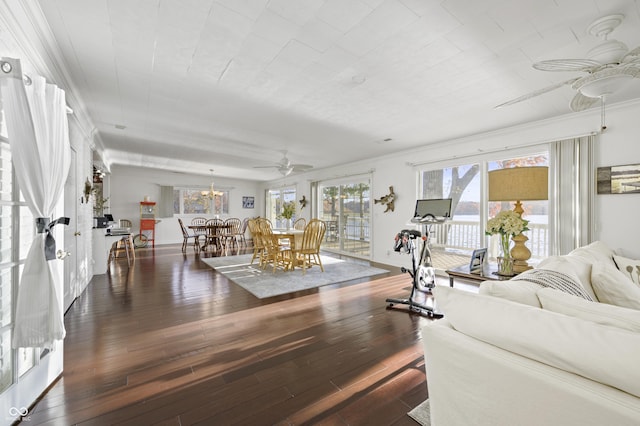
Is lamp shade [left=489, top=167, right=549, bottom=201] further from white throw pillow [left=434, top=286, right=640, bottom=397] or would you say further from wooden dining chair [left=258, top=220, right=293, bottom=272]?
wooden dining chair [left=258, top=220, right=293, bottom=272]

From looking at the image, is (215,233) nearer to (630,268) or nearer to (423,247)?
(423,247)

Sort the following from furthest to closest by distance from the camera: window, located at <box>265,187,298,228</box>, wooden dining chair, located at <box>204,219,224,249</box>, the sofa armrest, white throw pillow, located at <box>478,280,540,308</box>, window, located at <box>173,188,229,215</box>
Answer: window, located at <box>265,187,298,228</box>, window, located at <box>173,188,229,215</box>, wooden dining chair, located at <box>204,219,224,249</box>, white throw pillow, located at <box>478,280,540,308</box>, the sofa armrest

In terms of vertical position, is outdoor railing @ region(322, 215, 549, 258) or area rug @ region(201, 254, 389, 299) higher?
outdoor railing @ region(322, 215, 549, 258)

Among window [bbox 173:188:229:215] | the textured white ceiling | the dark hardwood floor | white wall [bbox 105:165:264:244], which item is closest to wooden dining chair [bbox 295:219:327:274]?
the dark hardwood floor

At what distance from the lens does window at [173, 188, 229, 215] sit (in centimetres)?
963

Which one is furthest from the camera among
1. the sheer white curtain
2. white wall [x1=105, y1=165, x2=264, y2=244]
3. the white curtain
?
white wall [x1=105, y1=165, x2=264, y2=244]

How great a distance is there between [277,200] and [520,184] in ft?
29.6

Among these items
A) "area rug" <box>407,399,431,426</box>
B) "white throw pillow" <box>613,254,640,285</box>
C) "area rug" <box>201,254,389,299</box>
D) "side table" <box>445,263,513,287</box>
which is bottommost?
"area rug" <box>407,399,431,426</box>

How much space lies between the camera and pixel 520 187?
2.28 meters

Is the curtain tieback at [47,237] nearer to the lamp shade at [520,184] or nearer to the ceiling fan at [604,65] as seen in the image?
the ceiling fan at [604,65]

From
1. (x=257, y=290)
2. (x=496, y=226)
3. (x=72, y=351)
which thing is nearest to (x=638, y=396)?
(x=496, y=226)

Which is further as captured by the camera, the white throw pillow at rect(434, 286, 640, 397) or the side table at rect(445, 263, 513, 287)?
the side table at rect(445, 263, 513, 287)

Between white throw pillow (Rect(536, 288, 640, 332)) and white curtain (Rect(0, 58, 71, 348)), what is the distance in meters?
2.57

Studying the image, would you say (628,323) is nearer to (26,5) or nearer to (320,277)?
(26,5)
